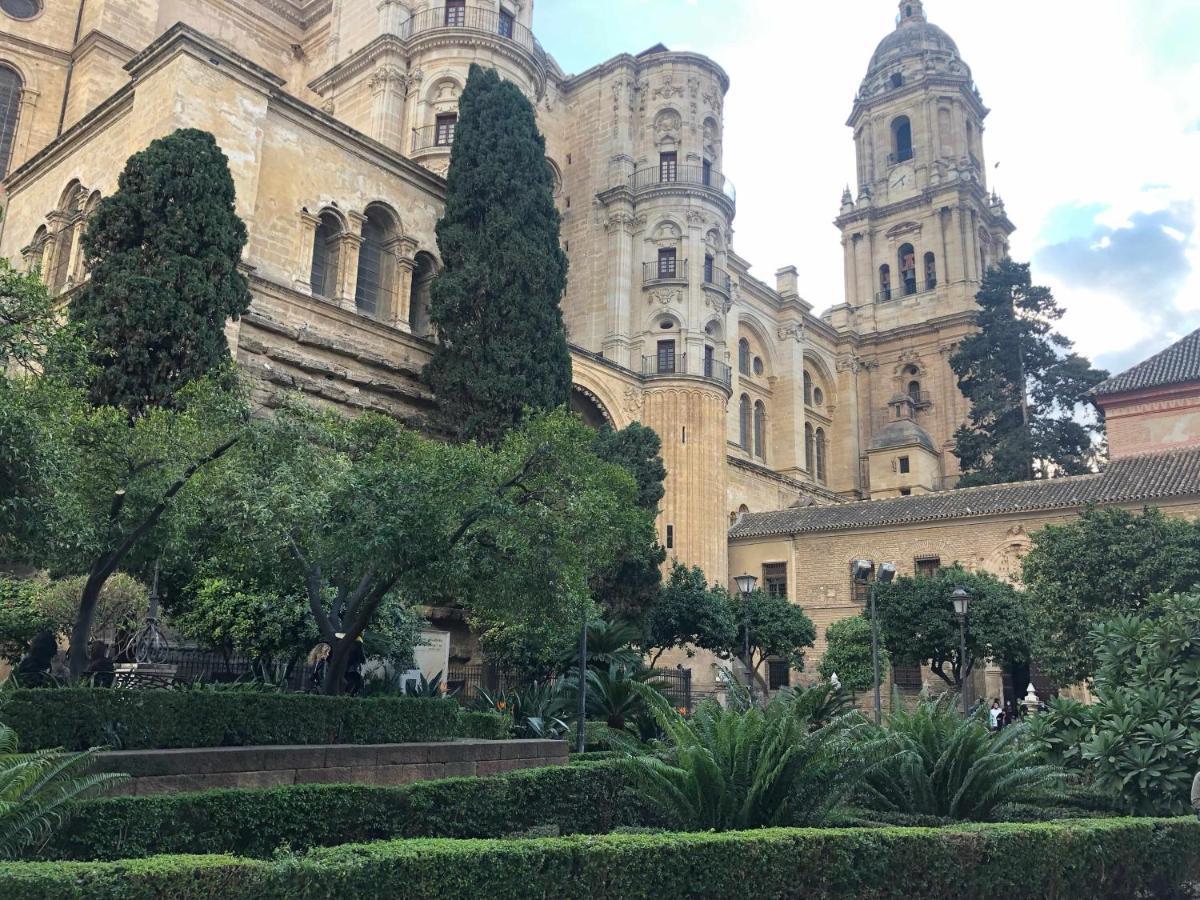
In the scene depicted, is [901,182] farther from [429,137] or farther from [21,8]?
[21,8]

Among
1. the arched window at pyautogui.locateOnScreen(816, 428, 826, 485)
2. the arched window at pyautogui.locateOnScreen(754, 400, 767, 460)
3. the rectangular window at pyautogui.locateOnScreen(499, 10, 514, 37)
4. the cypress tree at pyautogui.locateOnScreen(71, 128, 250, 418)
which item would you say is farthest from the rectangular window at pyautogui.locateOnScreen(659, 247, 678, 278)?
the arched window at pyautogui.locateOnScreen(816, 428, 826, 485)

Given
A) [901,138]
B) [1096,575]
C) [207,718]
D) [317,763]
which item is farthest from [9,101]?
[901,138]

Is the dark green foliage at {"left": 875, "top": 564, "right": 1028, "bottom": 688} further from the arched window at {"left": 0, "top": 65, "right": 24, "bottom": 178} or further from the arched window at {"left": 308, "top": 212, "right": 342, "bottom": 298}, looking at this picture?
the arched window at {"left": 0, "top": 65, "right": 24, "bottom": 178}

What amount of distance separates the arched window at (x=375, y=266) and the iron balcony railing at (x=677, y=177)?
12.2m

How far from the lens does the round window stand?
89.4ft

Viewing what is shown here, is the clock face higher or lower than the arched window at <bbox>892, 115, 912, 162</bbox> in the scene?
lower

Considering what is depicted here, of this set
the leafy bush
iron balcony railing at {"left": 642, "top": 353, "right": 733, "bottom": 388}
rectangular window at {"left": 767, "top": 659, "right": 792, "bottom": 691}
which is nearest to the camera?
the leafy bush

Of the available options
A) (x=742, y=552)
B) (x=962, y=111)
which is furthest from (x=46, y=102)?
(x=962, y=111)

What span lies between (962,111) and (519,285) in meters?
39.8

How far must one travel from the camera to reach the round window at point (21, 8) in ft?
89.4

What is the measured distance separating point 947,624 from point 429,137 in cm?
1929

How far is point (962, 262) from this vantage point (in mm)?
49281

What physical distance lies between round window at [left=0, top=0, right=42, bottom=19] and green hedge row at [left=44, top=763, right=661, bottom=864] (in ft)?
93.2

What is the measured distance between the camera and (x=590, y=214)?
34344 millimetres
